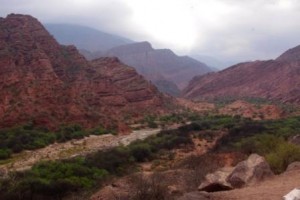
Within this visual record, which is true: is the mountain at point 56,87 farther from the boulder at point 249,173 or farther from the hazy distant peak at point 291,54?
the hazy distant peak at point 291,54

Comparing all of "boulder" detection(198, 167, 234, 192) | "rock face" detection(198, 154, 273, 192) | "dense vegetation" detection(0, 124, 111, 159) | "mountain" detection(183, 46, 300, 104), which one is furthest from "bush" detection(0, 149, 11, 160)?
"mountain" detection(183, 46, 300, 104)

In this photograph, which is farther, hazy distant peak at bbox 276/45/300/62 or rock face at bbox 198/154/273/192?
hazy distant peak at bbox 276/45/300/62

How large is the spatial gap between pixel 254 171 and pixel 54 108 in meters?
50.4

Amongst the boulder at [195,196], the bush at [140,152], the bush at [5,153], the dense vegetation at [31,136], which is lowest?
the bush at [5,153]

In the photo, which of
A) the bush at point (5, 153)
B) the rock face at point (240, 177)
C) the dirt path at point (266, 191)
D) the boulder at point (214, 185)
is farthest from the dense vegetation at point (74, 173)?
the dirt path at point (266, 191)

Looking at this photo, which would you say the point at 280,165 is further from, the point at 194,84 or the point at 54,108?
the point at 194,84

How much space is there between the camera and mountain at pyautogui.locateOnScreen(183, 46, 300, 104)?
134m

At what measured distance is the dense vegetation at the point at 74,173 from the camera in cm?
2862

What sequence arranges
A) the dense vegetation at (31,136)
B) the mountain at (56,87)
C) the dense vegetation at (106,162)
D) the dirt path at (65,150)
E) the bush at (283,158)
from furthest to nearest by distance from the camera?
1. the mountain at (56,87)
2. the dense vegetation at (31,136)
3. the dirt path at (65,150)
4. the dense vegetation at (106,162)
5. the bush at (283,158)

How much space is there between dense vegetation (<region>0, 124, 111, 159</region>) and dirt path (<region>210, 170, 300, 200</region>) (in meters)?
A: 36.7

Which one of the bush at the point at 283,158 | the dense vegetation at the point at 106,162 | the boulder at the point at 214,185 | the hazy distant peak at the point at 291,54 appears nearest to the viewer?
the boulder at the point at 214,185

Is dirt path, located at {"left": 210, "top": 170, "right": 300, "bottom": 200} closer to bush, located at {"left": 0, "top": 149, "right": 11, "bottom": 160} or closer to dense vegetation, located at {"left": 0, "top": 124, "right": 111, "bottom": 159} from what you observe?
bush, located at {"left": 0, "top": 149, "right": 11, "bottom": 160}

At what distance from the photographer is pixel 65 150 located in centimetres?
5284

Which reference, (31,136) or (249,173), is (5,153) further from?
(249,173)
